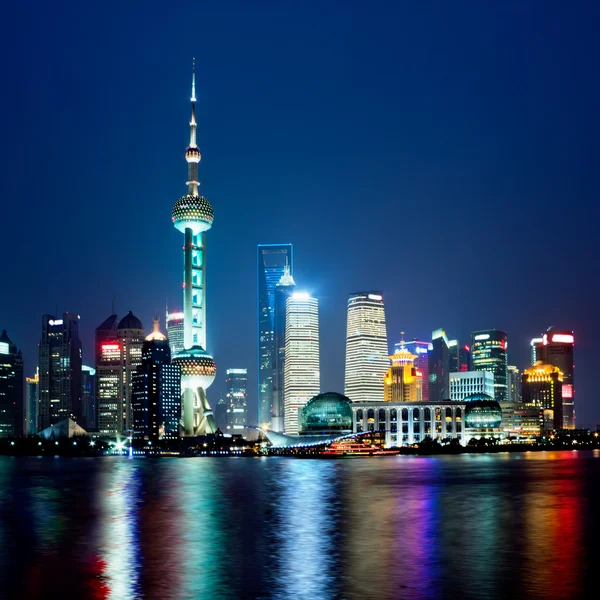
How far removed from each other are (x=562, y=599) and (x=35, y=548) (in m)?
31.6

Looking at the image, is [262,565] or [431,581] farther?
[262,565]

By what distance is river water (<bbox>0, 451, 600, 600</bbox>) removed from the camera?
40.5 meters

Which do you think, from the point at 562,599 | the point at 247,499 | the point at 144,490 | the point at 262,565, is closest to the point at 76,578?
the point at 262,565

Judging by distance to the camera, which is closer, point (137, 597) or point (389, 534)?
point (137, 597)

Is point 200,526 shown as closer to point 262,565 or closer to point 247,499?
point 262,565

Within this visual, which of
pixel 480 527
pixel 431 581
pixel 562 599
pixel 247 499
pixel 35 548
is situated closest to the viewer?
pixel 562 599

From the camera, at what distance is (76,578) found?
139ft

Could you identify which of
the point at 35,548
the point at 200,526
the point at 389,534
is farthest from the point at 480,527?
the point at 35,548

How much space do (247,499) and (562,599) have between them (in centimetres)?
5560

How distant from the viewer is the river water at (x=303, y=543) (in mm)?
40469

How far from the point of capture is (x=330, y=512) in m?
74.7

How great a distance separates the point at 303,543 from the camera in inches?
2181

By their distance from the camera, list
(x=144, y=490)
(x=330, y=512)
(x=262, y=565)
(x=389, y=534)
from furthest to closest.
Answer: (x=144, y=490)
(x=330, y=512)
(x=389, y=534)
(x=262, y=565)

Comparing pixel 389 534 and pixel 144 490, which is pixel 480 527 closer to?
pixel 389 534
